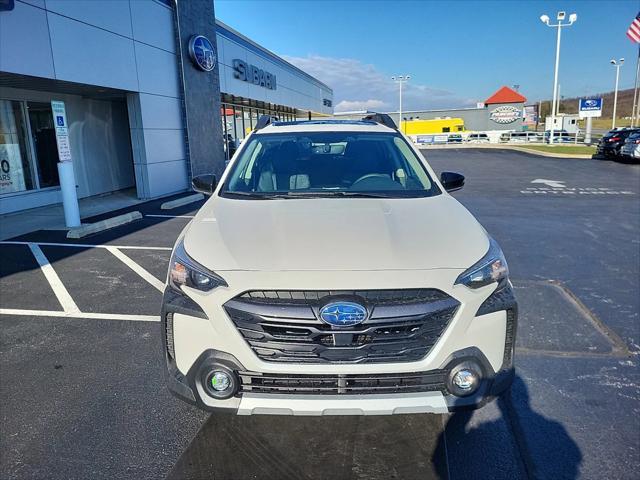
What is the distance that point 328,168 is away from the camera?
3.77 meters

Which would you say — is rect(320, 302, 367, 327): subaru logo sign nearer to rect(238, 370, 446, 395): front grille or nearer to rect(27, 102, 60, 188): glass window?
rect(238, 370, 446, 395): front grille

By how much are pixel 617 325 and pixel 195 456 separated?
3799 mm

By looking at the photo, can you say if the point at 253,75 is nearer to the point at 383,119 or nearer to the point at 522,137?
the point at 383,119

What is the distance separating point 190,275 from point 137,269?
3.99m

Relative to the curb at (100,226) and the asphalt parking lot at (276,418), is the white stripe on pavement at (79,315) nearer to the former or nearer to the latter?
the asphalt parking lot at (276,418)

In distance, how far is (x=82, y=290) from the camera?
5.27m

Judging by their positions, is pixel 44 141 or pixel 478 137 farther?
pixel 478 137

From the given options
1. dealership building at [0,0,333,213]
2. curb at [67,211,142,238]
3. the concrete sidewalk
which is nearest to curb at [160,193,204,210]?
curb at [67,211,142,238]

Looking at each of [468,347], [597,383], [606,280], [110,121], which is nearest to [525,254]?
[606,280]

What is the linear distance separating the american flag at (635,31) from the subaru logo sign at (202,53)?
27.8m

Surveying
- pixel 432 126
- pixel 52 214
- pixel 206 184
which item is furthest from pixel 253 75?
pixel 432 126

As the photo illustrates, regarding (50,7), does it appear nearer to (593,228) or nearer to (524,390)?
(524,390)

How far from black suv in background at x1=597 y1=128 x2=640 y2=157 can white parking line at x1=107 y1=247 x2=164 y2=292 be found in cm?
2475

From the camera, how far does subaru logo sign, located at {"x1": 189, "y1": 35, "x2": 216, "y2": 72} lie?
14.4 metres
